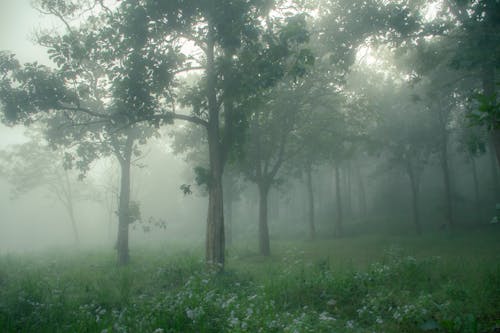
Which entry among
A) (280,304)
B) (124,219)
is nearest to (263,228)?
(124,219)

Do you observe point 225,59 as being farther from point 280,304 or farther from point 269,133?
point 269,133

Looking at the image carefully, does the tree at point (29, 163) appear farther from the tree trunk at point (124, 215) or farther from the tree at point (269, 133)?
the tree at point (269, 133)

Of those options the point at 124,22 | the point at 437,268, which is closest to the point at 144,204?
the point at 124,22

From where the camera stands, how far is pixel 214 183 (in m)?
13.9

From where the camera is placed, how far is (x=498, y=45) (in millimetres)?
13570

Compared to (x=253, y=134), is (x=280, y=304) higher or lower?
lower

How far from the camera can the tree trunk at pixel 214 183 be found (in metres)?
13.3

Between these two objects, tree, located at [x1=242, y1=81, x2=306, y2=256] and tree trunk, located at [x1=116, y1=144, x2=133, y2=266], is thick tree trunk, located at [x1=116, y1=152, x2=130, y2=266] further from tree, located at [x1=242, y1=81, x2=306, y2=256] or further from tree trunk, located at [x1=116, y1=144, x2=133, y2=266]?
tree, located at [x1=242, y1=81, x2=306, y2=256]

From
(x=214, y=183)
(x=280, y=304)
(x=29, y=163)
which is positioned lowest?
(x=280, y=304)

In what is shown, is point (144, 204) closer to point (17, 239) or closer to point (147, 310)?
point (17, 239)

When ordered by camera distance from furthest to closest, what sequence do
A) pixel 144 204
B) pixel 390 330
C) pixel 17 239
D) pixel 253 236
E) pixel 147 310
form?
pixel 17 239, pixel 144 204, pixel 253 236, pixel 147 310, pixel 390 330

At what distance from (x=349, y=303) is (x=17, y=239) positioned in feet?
338

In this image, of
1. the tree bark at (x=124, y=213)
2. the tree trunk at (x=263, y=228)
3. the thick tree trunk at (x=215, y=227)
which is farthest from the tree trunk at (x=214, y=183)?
the tree trunk at (x=263, y=228)

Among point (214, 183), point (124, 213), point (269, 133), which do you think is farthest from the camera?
point (269, 133)
